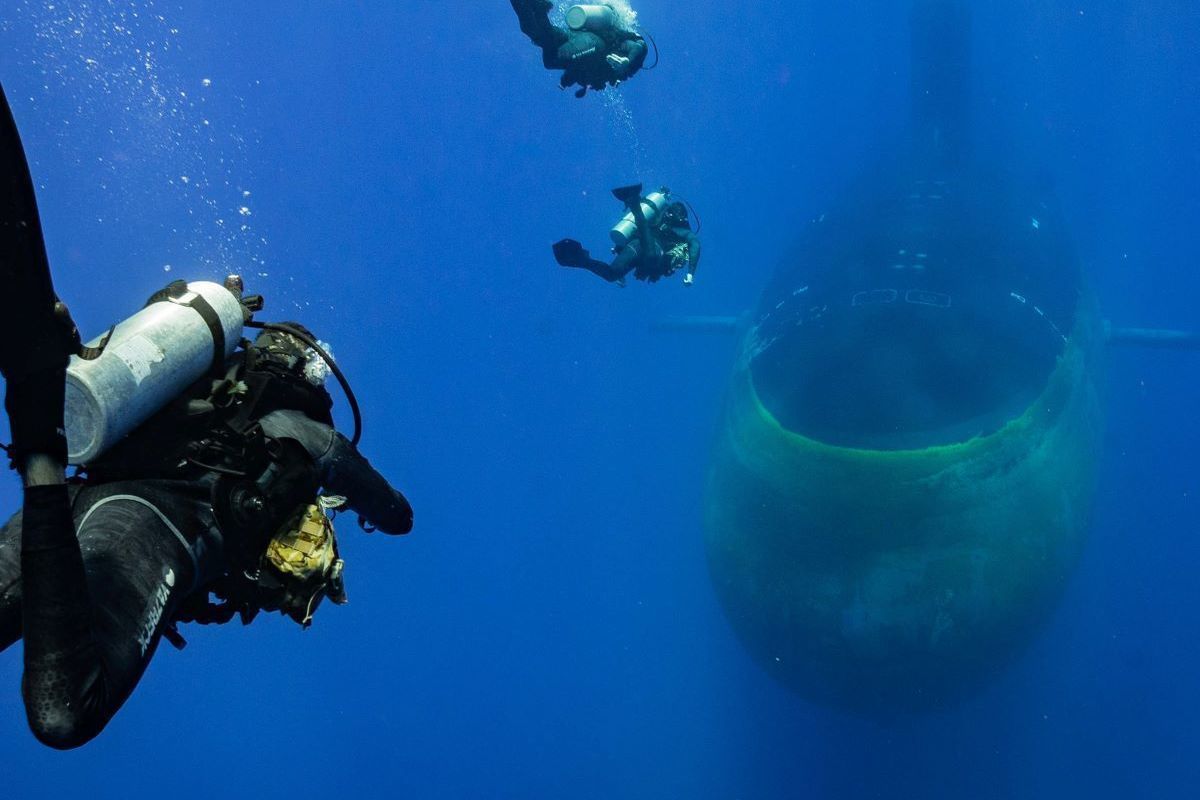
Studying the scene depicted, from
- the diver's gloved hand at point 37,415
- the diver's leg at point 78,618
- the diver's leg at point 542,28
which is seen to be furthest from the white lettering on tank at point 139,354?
the diver's leg at point 542,28

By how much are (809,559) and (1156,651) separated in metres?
13.6

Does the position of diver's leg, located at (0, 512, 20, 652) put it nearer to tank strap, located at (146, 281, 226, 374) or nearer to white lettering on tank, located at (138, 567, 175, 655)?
white lettering on tank, located at (138, 567, 175, 655)

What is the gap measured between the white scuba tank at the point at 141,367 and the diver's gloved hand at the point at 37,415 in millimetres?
373

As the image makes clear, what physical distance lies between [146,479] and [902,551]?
7.09 m

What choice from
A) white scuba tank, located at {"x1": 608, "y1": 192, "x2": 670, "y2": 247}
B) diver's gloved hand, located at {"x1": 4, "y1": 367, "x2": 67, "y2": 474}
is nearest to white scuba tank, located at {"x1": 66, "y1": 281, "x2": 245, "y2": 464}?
diver's gloved hand, located at {"x1": 4, "y1": 367, "x2": 67, "y2": 474}

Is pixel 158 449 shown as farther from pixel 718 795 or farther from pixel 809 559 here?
pixel 718 795

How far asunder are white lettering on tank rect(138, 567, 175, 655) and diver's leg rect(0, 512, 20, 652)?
22.5 inches

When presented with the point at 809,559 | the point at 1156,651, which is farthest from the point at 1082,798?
the point at 809,559

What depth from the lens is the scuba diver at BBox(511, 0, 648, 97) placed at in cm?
890

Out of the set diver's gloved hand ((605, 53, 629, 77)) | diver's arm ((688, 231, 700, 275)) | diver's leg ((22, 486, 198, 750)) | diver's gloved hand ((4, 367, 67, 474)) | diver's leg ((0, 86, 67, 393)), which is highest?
diver's leg ((0, 86, 67, 393))

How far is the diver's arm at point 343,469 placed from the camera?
348cm

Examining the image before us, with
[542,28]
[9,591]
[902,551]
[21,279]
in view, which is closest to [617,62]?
[542,28]

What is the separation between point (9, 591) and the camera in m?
2.88

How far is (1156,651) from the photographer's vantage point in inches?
687
